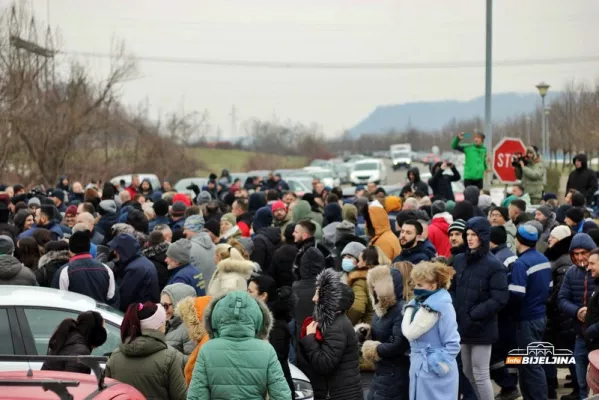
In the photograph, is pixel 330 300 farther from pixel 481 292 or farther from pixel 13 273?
pixel 13 273

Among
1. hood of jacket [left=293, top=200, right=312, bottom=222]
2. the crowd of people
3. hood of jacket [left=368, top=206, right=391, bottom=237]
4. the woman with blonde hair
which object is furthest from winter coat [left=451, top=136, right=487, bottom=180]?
the woman with blonde hair

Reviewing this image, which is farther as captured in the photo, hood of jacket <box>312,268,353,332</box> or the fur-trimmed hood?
the fur-trimmed hood

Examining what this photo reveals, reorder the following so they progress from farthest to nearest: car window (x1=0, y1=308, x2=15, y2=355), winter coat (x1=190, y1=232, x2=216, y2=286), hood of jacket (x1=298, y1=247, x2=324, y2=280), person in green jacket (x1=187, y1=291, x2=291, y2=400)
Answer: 1. winter coat (x1=190, y1=232, x2=216, y2=286)
2. hood of jacket (x1=298, y1=247, x2=324, y2=280)
3. car window (x1=0, y1=308, x2=15, y2=355)
4. person in green jacket (x1=187, y1=291, x2=291, y2=400)

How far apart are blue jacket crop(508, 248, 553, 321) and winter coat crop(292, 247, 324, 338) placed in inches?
84.7

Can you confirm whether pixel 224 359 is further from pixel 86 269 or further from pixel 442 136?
pixel 442 136

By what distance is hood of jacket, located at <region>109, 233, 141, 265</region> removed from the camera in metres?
10.4

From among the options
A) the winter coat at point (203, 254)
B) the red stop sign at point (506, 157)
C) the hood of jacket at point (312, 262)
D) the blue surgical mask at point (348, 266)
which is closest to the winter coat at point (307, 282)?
the hood of jacket at point (312, 262)

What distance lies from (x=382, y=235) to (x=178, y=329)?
3964mm

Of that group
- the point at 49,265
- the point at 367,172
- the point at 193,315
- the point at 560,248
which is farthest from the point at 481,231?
the point at 367,172

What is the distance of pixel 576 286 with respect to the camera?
31.8 feet

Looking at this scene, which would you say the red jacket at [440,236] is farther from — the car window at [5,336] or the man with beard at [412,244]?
the car window at [5,336]

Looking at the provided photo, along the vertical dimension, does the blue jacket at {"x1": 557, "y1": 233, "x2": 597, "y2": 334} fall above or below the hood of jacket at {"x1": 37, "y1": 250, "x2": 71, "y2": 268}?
below

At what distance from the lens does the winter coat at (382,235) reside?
37.1ft

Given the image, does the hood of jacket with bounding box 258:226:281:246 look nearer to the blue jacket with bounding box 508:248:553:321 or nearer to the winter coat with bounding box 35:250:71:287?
the winter coat with bounding box 35:250:71:287
